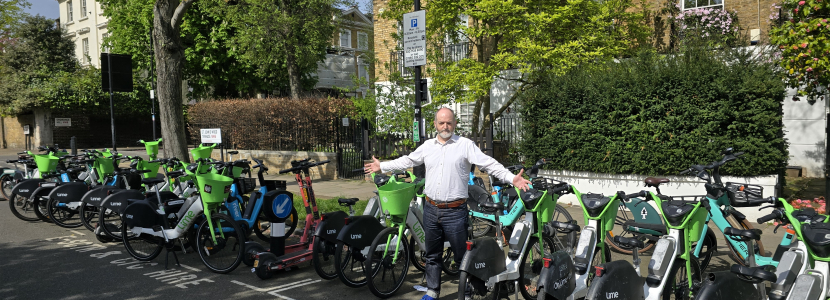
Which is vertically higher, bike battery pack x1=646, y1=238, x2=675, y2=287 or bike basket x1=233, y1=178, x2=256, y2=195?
bike basket x1=233, y1=178, x2=256, y2=195

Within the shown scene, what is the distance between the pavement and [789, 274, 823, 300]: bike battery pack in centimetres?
232

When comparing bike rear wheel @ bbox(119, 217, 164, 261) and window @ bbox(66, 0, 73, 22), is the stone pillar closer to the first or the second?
window @ bbox(66, 0, 73, 22)

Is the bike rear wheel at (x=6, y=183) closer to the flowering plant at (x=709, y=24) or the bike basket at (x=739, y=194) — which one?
the bike basket at (x=739, y=194)

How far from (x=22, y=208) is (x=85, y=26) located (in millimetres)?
36410

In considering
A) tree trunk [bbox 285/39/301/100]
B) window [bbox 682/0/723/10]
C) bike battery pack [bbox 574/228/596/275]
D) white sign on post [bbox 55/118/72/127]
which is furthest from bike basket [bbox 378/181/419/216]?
white sign on post [bbox 55/118/72/127]

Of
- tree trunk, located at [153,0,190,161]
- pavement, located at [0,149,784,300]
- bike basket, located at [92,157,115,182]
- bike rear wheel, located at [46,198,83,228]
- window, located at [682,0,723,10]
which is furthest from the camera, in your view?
window, located at [682,0,723,10]

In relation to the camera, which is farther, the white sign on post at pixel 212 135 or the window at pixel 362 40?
the window at pixel 362 40

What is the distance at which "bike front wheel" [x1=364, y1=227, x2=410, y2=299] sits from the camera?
515 centimetres

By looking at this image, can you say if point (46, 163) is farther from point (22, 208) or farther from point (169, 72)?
point (169, 72)

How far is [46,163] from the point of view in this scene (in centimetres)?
992

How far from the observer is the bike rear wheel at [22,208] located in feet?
31.1

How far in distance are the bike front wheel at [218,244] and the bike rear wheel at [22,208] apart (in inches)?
191

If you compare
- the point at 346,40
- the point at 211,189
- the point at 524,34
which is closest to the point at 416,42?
the point at 211,189

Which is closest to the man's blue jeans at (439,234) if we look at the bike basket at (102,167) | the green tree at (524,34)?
the green tree at (524,34)
